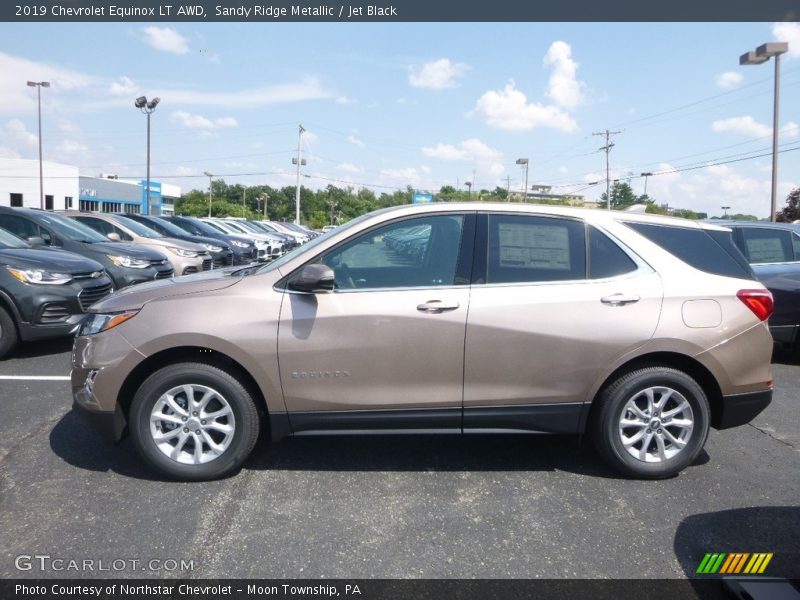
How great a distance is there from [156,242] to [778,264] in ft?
35.6

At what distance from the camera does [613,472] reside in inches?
163

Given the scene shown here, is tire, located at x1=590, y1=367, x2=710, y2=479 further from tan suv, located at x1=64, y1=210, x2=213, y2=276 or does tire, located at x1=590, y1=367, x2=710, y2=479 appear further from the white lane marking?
tan suv, located at x1=64, y1=210, x2=213, y2=276

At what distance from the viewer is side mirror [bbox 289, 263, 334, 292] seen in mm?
3740

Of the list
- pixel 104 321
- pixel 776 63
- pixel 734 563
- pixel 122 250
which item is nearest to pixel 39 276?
pixel 122 250

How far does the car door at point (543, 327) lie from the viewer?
3.83 meters

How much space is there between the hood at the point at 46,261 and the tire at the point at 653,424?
6186 mm

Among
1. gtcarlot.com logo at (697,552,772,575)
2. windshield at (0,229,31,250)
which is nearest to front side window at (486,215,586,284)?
gtcarlot.com logo at (697,552,772,575)

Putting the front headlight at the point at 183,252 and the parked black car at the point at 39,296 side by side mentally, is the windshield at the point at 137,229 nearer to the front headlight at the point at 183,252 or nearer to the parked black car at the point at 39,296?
the front headlight at the point at 183,252

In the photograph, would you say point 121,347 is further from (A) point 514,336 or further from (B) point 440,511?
(A) point 514,336

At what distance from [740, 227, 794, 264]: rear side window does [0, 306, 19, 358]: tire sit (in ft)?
28.9

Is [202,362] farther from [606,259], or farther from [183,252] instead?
[183,252]

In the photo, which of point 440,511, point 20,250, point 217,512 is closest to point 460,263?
point 440,511

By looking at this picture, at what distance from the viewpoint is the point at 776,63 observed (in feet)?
78.1

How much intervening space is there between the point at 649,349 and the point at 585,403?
20.2 inches
